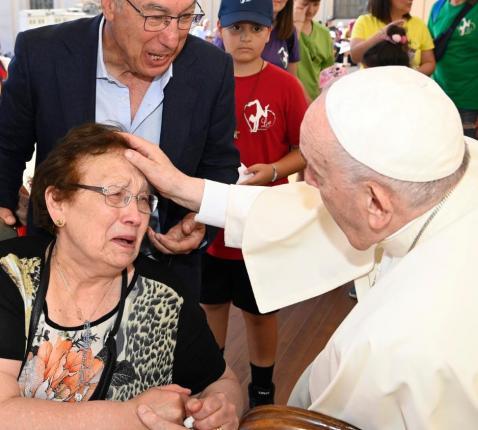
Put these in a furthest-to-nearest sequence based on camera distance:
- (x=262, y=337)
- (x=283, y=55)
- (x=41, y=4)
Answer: (x=41, y=4) → (x=283, y=55) → (x=262, y=337)

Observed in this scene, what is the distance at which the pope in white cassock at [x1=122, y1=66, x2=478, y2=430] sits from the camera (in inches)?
54.0

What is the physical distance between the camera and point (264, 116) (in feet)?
9.77

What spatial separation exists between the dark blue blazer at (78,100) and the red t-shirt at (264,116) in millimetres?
717

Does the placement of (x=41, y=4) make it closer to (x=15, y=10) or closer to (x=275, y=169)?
(x=15, y=10)

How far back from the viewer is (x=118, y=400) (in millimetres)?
1822

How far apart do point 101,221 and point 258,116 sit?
1.32 m

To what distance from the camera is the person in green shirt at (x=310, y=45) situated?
14.5 ft

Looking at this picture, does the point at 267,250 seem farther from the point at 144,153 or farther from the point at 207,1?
the point at 207,1

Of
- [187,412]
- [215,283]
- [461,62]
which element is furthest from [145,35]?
[461,62]

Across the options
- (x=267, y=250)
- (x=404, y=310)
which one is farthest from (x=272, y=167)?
(x=404, y=310)

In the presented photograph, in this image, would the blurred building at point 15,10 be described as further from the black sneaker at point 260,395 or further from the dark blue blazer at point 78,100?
the dark blue blazer at point 78,100

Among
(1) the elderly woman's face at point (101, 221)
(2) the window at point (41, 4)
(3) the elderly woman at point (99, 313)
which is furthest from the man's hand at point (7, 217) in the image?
(2) the window at point (41, 4)

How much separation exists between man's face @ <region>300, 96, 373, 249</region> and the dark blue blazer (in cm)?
64

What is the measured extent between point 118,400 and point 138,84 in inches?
37.3
